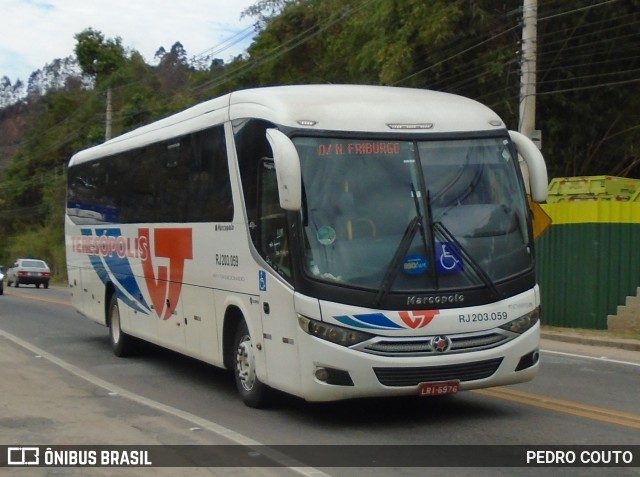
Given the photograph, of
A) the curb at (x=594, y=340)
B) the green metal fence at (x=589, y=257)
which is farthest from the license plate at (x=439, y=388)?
the green metal fence at (x=589, y=257)

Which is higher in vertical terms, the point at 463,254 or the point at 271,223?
the point at 271,223

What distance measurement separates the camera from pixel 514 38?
1146 inches

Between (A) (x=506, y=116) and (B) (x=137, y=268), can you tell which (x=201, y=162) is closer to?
(B) (x=137, y=268)

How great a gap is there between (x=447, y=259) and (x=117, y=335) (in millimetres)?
8569

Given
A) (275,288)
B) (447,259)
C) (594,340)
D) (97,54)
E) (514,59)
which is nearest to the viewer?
(447,259)

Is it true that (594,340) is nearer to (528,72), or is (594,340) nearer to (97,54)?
(528,72)

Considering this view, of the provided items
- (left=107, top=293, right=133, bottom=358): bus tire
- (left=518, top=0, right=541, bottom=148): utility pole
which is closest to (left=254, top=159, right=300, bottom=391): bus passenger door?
(left=107, top=293, right=133, bottom=358): bus tire

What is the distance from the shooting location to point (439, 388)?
371 inches

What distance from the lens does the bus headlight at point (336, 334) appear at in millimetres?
9250

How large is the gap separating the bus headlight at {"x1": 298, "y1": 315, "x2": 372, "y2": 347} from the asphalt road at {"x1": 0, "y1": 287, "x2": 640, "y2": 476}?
0.89m

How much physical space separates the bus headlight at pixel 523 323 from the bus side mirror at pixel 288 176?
229 centimetres

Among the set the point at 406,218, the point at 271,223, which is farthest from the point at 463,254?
the point at 271,223

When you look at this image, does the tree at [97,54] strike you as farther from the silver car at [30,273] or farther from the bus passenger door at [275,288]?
the bus passenger door at [275,288]

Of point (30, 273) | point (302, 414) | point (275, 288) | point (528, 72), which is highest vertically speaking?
point (528, 72)
